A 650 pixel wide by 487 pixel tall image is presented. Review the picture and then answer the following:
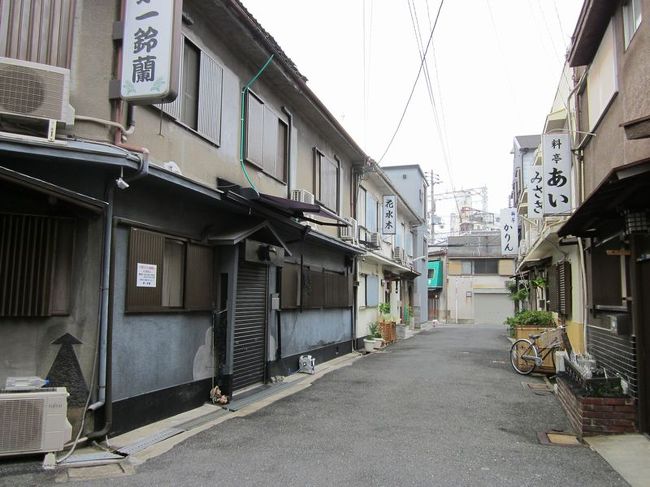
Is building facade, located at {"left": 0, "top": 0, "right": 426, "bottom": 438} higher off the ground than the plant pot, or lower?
higher

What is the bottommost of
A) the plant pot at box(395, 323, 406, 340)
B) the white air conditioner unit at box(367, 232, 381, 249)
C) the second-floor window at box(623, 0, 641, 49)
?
the plant pot at box(395, 323, 406, 340)

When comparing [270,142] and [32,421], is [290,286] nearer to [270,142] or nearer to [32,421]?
[270,142]

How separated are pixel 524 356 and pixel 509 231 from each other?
546 inches

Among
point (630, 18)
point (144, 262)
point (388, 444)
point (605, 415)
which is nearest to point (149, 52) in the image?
point (144, 262)

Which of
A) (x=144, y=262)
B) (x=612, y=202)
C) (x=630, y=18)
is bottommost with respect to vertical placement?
(x=144, y=262)

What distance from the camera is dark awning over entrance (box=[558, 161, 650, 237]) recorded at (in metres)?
5.34

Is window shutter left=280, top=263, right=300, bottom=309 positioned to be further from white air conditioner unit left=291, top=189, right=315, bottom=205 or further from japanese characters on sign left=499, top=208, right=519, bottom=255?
japanese characters on sign left=499, top=208, right=519, bottom=255

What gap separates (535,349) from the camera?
474 inches

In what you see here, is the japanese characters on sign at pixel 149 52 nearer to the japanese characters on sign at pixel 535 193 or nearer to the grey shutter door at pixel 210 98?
the grey shutter door at pixel 210 98

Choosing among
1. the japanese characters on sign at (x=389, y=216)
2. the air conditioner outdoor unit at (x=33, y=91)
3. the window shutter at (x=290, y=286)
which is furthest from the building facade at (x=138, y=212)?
the japanese characters on sign at (x=389, y=216)

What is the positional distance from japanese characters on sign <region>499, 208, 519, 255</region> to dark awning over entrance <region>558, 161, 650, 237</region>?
648 inches

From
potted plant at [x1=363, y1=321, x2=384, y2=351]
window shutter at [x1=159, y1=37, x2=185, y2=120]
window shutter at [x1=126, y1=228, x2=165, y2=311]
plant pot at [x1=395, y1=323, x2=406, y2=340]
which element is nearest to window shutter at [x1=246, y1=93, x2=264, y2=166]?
window shutter at [x1=159, y1=37, x2=185, y2=120]

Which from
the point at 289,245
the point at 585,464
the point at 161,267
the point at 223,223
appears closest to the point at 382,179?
the point at 289,245

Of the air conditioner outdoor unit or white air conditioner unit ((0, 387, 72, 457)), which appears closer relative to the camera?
white air conditioner unit ((0, 387, 72, 457))
